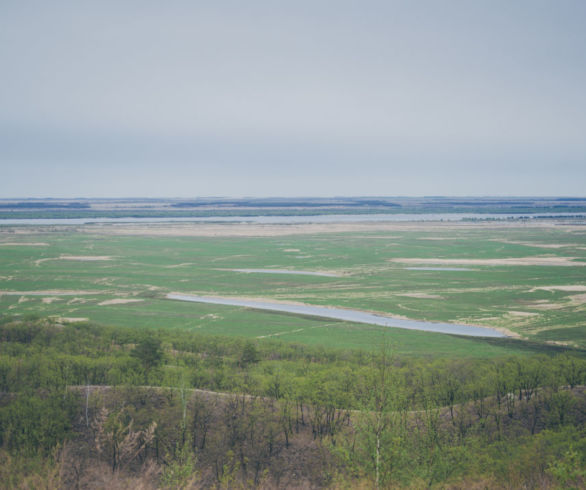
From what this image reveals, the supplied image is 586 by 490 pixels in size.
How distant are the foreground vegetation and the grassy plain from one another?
13.7 m

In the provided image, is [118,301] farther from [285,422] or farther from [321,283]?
[285,422]

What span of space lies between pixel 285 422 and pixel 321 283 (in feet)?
156

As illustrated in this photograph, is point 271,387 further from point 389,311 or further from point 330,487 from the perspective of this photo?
point 389,311

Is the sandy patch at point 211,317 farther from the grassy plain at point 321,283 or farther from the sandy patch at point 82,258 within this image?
the sandy patch at point 82,258

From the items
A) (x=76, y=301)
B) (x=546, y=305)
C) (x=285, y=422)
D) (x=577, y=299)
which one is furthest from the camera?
(x=76, y=301)

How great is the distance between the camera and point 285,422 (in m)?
28.4

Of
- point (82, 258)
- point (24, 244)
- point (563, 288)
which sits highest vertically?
point (24, 244)

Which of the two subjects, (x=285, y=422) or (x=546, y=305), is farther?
(x=546, y=305)

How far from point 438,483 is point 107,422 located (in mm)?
15391

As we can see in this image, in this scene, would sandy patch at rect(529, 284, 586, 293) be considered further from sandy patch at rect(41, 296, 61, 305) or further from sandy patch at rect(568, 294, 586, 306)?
sandy patch at rect(41, 296, 61, 305)

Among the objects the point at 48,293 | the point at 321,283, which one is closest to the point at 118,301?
the point at 48,293

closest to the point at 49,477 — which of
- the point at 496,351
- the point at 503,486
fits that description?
the point at 503,486

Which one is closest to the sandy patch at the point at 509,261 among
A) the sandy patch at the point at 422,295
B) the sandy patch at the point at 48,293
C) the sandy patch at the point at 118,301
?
the sandy patch at the point at 422,295

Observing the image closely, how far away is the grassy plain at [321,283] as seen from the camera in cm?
5228
